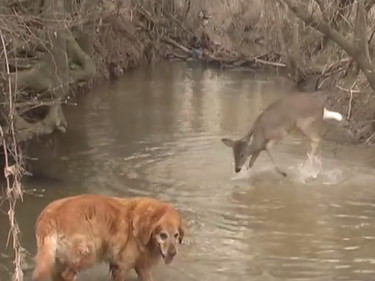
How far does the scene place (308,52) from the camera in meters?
22.3

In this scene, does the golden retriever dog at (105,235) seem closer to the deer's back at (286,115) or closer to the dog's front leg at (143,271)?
the dog's front leg at (143,271)

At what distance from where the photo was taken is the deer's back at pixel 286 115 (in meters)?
12.7

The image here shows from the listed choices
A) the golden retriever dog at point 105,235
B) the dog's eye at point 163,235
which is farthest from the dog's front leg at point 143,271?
the dog's eye at point 163,235

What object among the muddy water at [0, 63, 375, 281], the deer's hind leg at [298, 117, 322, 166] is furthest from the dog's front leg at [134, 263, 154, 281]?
the deer's hind leg at [298, 117, 322, 166]

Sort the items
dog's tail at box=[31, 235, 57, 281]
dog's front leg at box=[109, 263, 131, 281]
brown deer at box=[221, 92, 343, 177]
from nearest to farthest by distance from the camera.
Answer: dog's tail at box=[31, 235, 57, 281] → dog's front leg at box=[109, 263, 131, 281] → brown deer at box=[221, 92, 343, 177]

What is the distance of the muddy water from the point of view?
8.14 metres

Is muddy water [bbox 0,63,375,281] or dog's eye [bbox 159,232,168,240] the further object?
muddy water [bbox 0,63,375,281]

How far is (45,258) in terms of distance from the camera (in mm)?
6172

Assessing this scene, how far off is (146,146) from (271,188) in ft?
11.9

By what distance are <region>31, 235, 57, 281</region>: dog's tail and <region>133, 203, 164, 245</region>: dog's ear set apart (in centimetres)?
73

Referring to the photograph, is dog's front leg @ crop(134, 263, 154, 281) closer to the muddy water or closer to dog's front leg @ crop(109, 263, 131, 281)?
dog's front leg @ crop(109, 263, 131, 281)

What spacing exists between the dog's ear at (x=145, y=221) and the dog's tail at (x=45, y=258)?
73 centimetres

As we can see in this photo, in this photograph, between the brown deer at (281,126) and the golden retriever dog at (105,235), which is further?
the brown deer at (281,126)

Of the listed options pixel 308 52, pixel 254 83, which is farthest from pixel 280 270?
pixel 254 83
